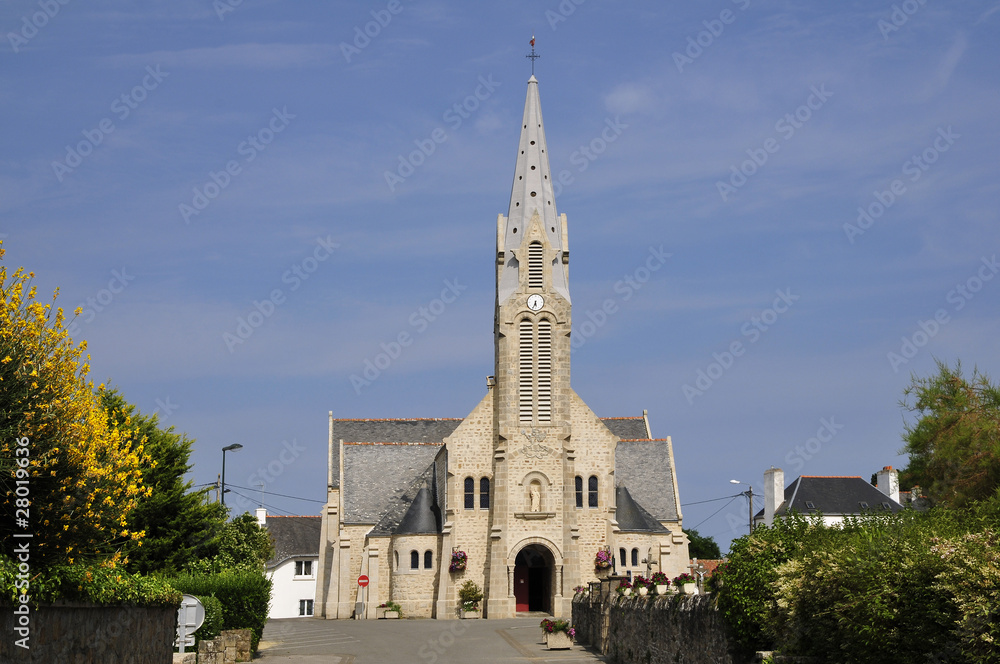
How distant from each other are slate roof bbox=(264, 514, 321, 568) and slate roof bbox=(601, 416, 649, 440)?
23.0 m

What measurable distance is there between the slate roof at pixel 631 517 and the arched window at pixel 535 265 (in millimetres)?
12740

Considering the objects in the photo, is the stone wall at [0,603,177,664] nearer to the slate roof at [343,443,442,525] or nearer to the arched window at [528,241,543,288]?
the arched window at [528,241,543,288]

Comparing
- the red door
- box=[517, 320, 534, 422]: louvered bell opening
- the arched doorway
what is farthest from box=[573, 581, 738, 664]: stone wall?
box=[517, 320, 534, 422]: louvered bell opening

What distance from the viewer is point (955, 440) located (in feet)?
105

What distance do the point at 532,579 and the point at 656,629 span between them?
32.7 meters

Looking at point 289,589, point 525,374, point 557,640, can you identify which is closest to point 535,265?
point 525,374

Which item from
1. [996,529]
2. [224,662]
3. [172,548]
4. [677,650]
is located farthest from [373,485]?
[996,529]

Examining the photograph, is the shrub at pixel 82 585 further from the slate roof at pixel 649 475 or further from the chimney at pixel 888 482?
the chimney at pixel 888 482

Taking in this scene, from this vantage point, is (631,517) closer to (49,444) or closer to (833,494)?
(833,494)

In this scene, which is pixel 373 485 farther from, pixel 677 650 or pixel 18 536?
pixel 18 536

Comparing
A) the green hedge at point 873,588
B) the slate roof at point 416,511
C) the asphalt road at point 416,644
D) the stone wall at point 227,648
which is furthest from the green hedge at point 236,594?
the slate roof at point 416,511

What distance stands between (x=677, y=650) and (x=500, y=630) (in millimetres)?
21591

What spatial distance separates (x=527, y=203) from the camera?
59.1 m

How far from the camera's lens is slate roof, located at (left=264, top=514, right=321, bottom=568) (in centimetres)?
7606
